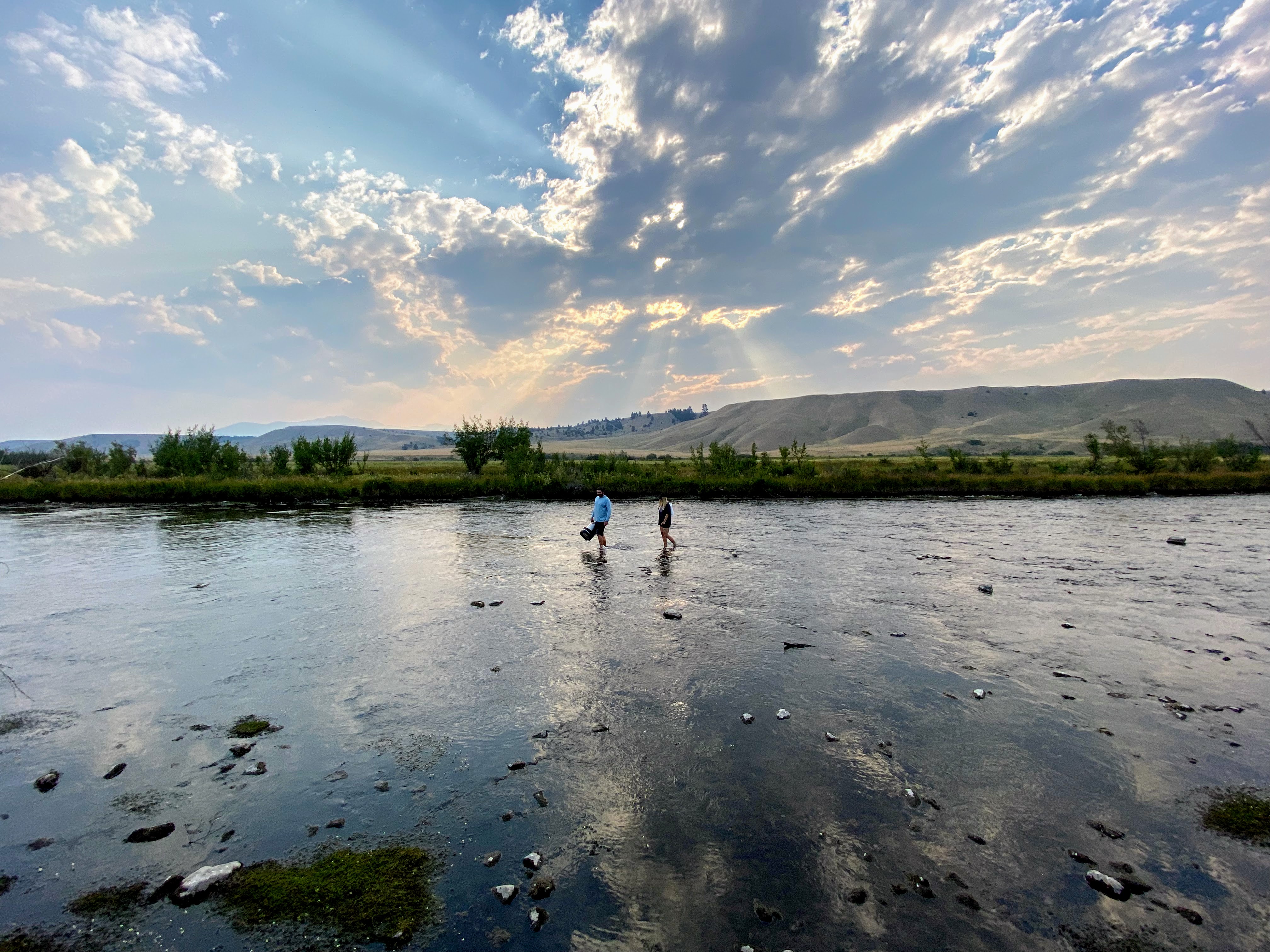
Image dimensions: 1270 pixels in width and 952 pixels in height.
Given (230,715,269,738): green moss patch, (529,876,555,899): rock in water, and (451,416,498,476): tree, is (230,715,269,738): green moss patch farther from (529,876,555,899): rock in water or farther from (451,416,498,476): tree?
(451,416,498,476): tree

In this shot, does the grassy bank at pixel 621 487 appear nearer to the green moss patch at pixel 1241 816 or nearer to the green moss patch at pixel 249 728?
the green moss patch at pixel 249 728

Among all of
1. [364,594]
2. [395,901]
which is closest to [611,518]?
[364,594]

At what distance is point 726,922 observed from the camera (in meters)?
5.41

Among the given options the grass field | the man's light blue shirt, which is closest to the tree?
the grass field

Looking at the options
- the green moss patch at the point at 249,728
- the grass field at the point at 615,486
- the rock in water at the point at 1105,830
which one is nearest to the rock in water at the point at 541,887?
the green moss patch at the point at 249,728

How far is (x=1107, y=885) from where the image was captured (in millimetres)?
5789

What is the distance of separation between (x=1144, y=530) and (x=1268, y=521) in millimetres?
9367

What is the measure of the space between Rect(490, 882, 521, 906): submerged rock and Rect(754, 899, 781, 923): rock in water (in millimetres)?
2403

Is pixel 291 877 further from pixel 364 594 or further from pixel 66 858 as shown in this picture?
pixel 364 594

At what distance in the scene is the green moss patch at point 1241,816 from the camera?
663 centimetres

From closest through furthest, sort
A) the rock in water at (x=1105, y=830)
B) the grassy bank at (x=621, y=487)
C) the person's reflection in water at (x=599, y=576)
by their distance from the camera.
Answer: the rock in water at (x=1105, y=830), the person's reflection in water at (x=599, y=576), the grassy bank at (x=621, y=487)

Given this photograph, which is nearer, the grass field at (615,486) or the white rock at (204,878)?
the white rock at (204,878)

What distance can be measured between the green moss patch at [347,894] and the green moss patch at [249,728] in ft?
12.0

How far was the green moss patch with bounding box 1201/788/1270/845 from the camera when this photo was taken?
21.7 ft
